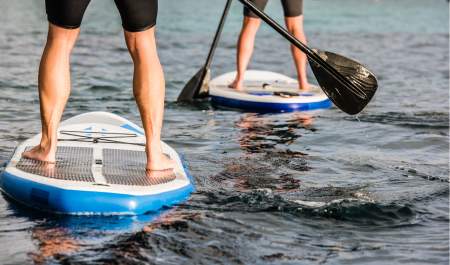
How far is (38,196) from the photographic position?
184 inches

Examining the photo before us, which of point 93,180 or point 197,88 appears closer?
point 93,180

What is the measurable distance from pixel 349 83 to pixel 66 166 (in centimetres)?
200

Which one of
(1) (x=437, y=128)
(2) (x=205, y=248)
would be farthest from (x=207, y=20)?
(2) (x=205, y=248)

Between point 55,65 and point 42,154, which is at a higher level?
point 55,65

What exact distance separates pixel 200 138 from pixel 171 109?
5.45ft

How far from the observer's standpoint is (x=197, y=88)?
9195 mm

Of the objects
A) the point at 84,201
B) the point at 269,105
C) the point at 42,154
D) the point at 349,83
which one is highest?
the point at 349,83

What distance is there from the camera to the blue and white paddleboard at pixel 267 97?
8.60 meters

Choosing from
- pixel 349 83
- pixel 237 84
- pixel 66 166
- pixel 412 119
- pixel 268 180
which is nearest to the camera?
pixel 66 166

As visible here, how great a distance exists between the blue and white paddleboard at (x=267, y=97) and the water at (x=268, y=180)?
16cm

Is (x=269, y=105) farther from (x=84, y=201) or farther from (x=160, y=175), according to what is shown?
(x=84, y=201)

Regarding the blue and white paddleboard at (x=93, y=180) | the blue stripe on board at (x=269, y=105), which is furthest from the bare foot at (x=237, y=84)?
the blue and white paddleboard at (x=93, y=180)

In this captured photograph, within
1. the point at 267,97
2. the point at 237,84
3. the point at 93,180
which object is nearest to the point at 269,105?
the point at 267,97

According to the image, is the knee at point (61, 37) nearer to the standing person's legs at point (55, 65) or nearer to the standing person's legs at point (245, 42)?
the standing person's legs at point (55, 65)
